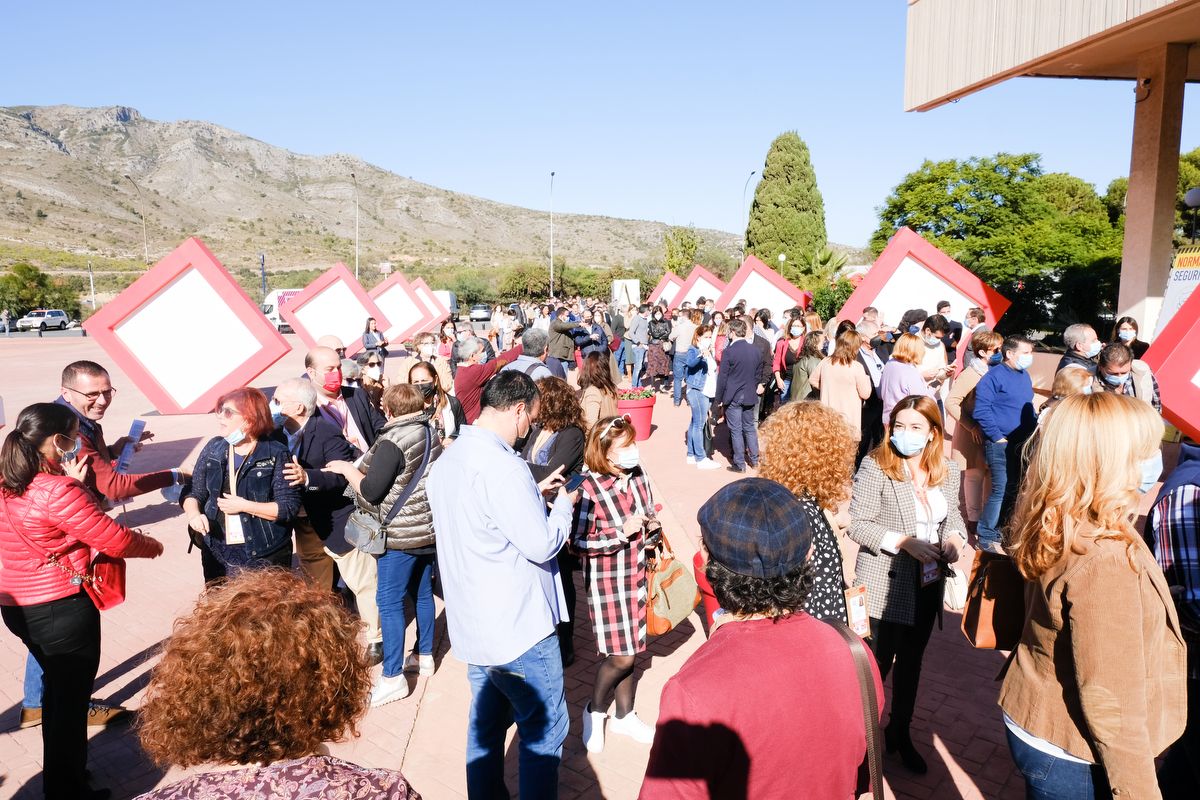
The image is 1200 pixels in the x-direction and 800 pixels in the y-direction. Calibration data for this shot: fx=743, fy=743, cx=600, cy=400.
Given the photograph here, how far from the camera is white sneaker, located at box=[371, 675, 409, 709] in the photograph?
14.1 feet

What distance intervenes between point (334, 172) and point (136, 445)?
165 m

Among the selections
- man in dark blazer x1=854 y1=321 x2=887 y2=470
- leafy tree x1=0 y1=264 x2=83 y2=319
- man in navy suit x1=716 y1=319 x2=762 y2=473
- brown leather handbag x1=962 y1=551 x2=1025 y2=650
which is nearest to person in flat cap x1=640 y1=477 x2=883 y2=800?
brown leather handbag x1=962 y1=551 x2=1025 y2=650

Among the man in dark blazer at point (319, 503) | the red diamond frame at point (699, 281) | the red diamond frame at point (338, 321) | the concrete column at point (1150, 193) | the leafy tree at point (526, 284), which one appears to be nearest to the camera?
the man in dark blazer at point (319, 503)

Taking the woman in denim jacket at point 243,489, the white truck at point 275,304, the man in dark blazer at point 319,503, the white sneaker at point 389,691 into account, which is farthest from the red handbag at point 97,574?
the white truck at point 275,304

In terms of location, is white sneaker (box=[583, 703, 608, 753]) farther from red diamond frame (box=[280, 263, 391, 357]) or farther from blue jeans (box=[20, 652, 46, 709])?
red diamond frame (box=[280, 263, 391, 357])

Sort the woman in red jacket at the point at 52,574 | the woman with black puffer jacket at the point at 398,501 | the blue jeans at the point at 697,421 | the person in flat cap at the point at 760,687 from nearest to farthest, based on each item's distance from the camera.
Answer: the person in flat cap at the point at 760,687, the woman in red jacket at the point at 52,574, the woman with black puffer jacket at the point at 398,501, the blue jeans at the point at 697,421

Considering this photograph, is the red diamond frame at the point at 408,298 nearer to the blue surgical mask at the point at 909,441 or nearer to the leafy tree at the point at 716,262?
the blue surgical mask at the point at 909,441

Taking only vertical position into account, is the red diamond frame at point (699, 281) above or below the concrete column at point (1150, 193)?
below

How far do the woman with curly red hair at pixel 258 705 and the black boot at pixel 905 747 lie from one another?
116 inches

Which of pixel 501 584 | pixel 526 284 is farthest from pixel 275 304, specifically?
pixel 501 584

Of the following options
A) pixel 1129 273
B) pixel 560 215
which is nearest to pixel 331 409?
pixel 1129 273

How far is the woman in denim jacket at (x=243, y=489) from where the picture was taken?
385 cm

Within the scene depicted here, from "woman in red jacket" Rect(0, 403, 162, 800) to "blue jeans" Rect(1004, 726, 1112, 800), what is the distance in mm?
3665

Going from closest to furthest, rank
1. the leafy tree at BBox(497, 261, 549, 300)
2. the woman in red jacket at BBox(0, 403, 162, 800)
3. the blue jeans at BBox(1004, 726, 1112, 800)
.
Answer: the blue jeans at BBox(1004, 726, 1112, 800) < the woman in red jacket at BBox(0, 403, 162, 800) < the leafy tree at BBox(497, 261, 549, 300)
